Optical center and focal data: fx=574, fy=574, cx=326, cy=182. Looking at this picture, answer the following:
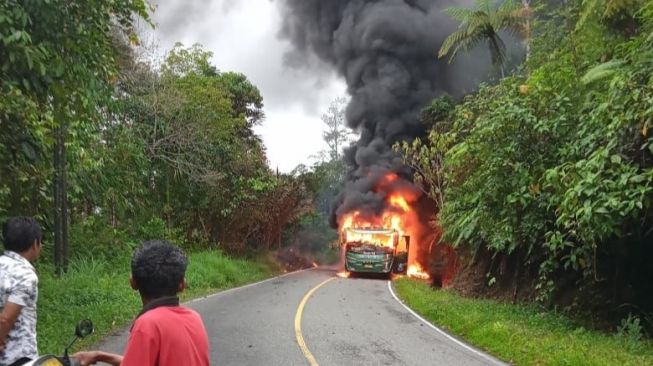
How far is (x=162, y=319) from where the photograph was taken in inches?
85.7

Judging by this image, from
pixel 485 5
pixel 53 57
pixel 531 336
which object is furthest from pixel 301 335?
pixel 485 5

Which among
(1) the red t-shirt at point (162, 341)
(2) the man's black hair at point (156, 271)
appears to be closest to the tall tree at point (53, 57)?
(2) the man's black hair at point (156, 271)

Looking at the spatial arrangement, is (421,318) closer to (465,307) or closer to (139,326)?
(465,307)

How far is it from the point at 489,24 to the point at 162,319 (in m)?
20.2

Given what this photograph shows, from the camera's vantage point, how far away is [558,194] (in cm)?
964

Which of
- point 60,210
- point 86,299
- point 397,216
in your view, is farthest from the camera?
point 397,216

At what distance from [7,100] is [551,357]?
22.3 ft

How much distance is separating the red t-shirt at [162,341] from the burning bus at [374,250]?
21.1m

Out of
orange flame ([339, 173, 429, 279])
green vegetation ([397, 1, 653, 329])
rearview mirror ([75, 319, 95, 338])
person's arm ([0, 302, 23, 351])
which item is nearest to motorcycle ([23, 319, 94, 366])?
rearview mirror ([75, 319, 95, 338])

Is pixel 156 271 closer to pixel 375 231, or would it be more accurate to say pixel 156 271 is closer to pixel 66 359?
pixel 66 359

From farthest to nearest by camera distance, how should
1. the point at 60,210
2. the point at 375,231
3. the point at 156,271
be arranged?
the point at 375,231, the point at 60,210, the point at 156,271

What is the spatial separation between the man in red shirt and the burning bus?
21.0 meters

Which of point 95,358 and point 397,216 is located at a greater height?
point 397,216

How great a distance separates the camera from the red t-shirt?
2.12 meters
